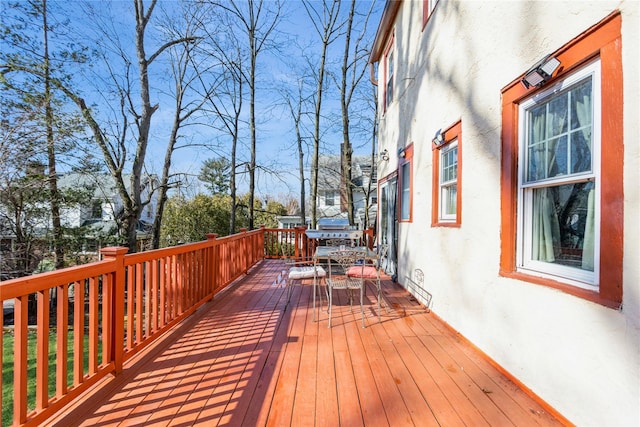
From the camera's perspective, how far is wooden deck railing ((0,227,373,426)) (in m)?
1.57

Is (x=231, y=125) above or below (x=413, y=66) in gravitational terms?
above

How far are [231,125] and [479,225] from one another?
11.2m

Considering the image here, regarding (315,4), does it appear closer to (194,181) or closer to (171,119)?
(171,119)

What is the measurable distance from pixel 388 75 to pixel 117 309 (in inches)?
249

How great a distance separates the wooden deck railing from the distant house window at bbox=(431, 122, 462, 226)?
300 cm

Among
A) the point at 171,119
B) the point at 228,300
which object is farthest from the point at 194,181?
the point at 228,300

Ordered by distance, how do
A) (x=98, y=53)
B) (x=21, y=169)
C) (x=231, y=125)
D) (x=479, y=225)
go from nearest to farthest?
(x=479, y=225)
(x=21, y=169)
(x=98, y=53)
(x=231, y=125)

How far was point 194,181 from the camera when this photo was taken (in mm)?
10141

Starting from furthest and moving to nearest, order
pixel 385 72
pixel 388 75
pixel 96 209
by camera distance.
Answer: pixel 96 209, pixel 385 72, pixel 388 75

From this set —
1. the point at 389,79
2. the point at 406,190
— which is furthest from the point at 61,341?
the point at 389,79

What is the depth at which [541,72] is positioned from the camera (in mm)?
1971

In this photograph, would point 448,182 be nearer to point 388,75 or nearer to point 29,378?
point 388,75

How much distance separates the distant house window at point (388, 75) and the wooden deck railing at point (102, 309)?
14.9ft

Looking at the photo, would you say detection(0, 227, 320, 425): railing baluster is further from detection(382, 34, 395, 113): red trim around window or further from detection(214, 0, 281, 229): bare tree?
detection(214, 0, 281, 229): bare tree
